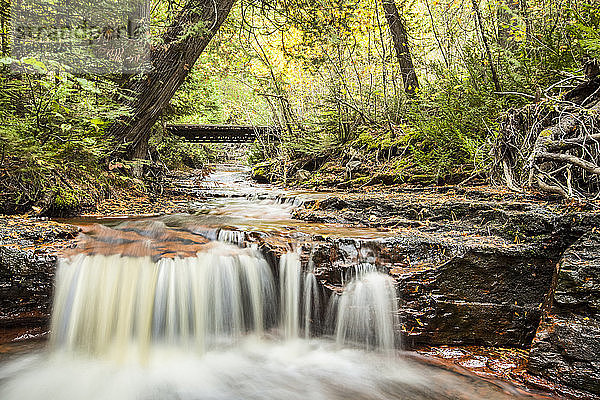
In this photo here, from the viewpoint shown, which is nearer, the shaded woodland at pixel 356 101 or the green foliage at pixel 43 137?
the shaded woodland at pixel 356 101

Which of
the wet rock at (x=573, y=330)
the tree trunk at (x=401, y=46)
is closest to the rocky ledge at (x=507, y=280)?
the wet rock at (x=573, y=330)

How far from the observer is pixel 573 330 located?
87.3 inches

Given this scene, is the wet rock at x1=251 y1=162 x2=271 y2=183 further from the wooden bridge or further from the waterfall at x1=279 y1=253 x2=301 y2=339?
the waterfall at x1=279 y1=253 x2=301 y2=339

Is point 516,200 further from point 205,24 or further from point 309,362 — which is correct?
point 205,24

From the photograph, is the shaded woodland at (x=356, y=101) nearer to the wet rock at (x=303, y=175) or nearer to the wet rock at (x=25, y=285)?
the wet rock at (x=303, y=175)

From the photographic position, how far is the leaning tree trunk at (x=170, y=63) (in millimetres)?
6102

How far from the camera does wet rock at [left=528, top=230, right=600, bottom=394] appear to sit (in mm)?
2152

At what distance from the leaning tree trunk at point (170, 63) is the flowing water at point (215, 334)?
3263mm

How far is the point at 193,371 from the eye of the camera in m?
2.76

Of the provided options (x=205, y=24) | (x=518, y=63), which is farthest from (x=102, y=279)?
(x=518, y=63)

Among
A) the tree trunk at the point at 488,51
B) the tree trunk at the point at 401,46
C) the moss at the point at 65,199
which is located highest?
the tree trunk at the point at 401,46

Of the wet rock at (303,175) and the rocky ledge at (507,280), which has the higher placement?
the wet rock at (303,175)

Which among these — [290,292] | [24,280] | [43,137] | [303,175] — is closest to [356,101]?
[303,175]

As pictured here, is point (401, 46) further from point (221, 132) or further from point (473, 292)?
point (221, 132)
